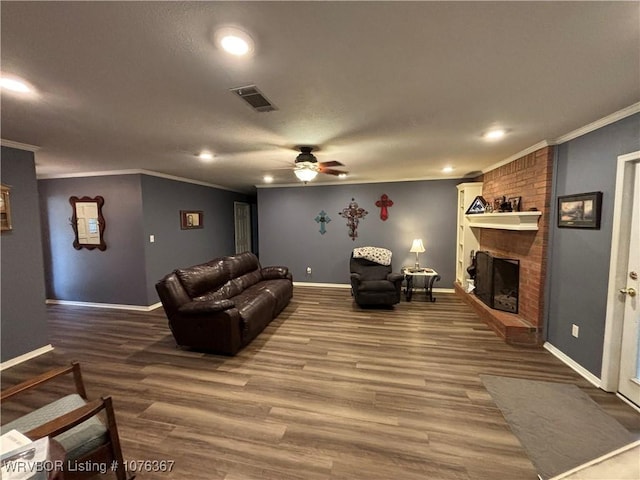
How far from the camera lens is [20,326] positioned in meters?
3.06

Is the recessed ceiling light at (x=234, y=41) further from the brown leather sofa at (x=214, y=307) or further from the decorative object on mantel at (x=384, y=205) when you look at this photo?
the decorative object on mantel at (x=384, y=205)

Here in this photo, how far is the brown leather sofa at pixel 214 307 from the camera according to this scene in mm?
3033

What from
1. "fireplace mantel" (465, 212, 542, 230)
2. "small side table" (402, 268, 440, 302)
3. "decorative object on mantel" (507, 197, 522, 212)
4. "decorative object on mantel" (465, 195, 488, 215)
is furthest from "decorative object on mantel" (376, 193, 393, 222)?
"decorative object on mantel" (507, 197, 522, 212)

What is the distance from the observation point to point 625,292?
2.26 meters

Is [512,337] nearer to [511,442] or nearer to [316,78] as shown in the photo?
[511,442]

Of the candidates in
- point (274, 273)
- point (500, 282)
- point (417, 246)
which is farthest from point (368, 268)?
point (500, 282)

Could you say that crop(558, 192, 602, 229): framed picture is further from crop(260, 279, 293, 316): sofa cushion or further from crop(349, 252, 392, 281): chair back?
crop(260, 279, 293, 316): sofa cushion

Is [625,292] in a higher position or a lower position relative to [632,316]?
higher

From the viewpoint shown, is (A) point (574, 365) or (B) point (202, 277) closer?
(A) point (574, 365)

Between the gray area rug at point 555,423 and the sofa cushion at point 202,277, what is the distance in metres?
3.43

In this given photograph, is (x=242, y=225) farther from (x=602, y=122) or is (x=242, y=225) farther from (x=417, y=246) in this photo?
(x=602, y=122)

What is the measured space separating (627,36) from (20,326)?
5650mm

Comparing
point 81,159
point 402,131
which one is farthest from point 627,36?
point 81,159

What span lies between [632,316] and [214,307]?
3933 mm
